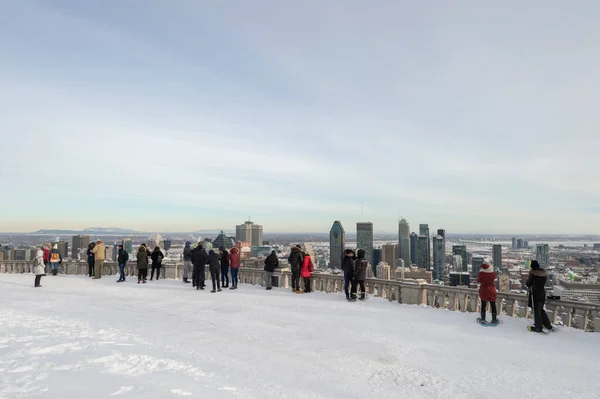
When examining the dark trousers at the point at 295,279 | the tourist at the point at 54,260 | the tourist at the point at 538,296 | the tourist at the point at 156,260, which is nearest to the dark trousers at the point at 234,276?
the dark trousers at the point at 295,279

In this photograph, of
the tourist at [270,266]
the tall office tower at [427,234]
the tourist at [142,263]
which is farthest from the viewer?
the tall office tower at [427,234]

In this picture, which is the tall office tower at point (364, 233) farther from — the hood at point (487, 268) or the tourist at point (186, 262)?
the hood at point (487, 268)

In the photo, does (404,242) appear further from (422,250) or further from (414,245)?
(422,250)

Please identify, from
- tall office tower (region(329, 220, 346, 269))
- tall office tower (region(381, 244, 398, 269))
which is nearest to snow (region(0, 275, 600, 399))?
tall office tower (region(329, 220, 346, 269))

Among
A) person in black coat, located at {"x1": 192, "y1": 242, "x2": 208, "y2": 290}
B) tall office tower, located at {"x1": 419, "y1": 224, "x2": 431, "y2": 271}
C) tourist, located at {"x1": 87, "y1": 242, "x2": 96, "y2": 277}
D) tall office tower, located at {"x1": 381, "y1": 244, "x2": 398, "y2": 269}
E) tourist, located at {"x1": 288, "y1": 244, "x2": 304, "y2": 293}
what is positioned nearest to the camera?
tourist, located at {"x1": 288, "y1": 244, "x2": 304, "y2": 293}

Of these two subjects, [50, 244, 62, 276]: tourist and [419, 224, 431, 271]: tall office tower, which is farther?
[419, 224, 431, 271]: tall office tower

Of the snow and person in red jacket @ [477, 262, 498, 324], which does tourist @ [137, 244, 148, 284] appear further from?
person in red jacket @ [477, 262, 498, 324]

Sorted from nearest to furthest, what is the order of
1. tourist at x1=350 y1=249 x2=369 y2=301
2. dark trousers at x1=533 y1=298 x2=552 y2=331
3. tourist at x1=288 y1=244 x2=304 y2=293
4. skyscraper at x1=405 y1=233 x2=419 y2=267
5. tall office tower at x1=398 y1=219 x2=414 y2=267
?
dark trousers at x1=533 y1=298 x2=552 y2=331
tourist at x1=350 y1=249 x2=369 y2=301
tourist at x1=288 y1=244 x2=304 y2=293
tall office tower at x1=398 y1=219 x2=414 y2=267
skyscraper at x1=405 y1=233 x2=419 y2=267

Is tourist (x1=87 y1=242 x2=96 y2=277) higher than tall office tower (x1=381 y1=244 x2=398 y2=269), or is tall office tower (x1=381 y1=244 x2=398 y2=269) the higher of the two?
tourist (x1=87 y1=242 x2=96 y2=277)

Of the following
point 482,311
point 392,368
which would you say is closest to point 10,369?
point 392,368
